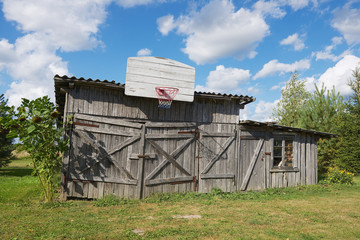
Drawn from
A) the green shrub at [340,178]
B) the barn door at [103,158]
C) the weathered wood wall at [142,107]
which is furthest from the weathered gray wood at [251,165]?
the green shrub at [340,178]

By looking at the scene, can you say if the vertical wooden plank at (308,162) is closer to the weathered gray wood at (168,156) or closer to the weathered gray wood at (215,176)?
the weathered gray wood at (215,176)

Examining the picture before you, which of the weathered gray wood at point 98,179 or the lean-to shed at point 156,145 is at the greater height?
the lean-to shed at point 156,145

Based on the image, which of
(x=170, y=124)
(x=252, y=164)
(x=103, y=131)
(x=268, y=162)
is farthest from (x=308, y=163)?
(x=103, y=131)

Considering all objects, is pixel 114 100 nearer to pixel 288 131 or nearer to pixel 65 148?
pixel 65 148

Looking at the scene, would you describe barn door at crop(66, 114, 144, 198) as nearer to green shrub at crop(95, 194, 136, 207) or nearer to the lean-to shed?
the lean-to shed

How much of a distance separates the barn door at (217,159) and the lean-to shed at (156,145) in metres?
0.04

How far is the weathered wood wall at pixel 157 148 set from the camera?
7684mm

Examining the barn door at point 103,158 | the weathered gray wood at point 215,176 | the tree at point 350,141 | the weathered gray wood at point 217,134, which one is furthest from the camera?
the tree at point 350,141

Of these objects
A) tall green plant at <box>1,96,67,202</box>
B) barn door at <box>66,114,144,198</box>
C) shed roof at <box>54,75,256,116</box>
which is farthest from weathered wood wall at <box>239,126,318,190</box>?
tall green plant at <box>1,96,67,202</box>

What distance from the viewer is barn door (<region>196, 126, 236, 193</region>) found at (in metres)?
9.13

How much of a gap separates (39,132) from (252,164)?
7.74 m

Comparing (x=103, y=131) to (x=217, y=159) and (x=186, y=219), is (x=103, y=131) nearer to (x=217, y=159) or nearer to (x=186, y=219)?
(x=186, y=219)

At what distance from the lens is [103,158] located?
7.77 metres

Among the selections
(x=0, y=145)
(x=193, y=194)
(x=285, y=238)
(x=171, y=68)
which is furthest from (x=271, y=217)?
(x=0, y=145)
